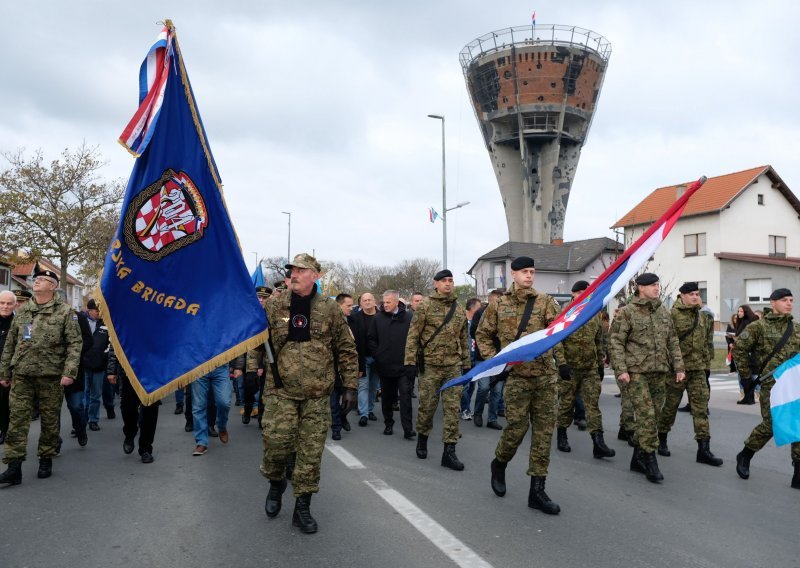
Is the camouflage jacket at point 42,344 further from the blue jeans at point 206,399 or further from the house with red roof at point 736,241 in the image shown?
the house with red roof at point 736,241

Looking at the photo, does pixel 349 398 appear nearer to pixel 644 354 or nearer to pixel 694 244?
pixel 644 354

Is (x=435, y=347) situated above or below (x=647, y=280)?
below

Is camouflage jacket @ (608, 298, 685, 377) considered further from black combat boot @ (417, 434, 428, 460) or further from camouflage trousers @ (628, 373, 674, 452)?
black combat boot @ (417, 434, 428, 460)

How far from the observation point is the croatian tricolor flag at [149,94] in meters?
4.63

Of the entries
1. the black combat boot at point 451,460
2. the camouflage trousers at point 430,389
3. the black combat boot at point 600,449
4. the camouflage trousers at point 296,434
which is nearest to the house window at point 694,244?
the black combat boot at point 600,449

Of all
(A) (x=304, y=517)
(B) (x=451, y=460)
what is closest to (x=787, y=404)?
(B) (x=451, y=460)

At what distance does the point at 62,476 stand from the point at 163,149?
355cm

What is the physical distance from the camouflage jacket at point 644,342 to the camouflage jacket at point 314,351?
9.72 ft

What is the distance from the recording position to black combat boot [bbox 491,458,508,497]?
5586mm

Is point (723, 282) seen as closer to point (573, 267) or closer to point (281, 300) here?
point (573, 267)

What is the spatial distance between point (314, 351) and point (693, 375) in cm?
466

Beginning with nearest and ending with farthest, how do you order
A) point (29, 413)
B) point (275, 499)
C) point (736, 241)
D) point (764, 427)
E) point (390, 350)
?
point (275, 499)
point (29, 413)
point (764, 427)
point (390, 350)
point (736, 241)

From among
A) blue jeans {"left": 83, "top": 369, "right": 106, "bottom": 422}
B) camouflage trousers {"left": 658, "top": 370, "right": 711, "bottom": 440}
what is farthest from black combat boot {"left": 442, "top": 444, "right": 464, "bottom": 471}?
blue jeans {"left": 83, "top": 369, "right": 106, "bottom": 422}

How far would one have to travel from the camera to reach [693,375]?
7.34 metres
